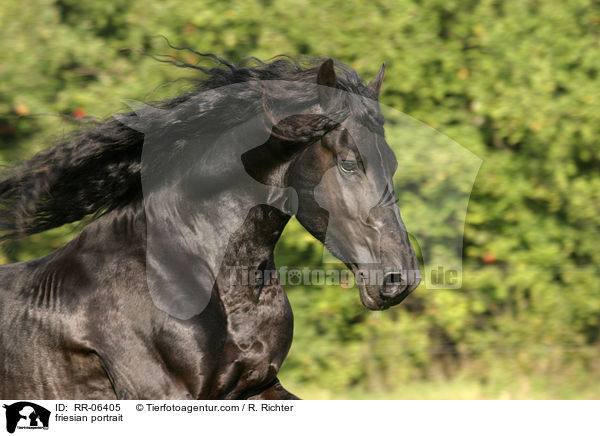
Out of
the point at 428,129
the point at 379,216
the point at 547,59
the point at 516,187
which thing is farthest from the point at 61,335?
the point at 547,59

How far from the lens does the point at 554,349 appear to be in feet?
17.0

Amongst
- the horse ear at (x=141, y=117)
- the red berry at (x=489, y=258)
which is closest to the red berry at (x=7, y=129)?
the horse ear at (x=141, y=117)

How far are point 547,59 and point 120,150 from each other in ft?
12.7

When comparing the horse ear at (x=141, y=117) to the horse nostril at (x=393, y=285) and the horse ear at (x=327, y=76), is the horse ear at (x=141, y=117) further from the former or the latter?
the horse nostril at (x=393, y=285)

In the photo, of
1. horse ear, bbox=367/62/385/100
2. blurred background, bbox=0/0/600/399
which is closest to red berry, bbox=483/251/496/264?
blurred background, bbox=0/0/600/399

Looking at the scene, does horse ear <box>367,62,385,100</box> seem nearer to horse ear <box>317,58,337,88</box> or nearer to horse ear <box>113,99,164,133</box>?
horse ear <box>317,58,337,88</box>

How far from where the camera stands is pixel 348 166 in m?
2.21

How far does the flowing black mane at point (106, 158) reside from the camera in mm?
2396

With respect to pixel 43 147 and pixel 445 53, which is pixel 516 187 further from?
pixel 43 147

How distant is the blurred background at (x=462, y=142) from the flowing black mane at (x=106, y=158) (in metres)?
2.49

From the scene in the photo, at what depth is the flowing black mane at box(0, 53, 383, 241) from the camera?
2.40 meters

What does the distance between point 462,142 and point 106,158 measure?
11.3 ft
